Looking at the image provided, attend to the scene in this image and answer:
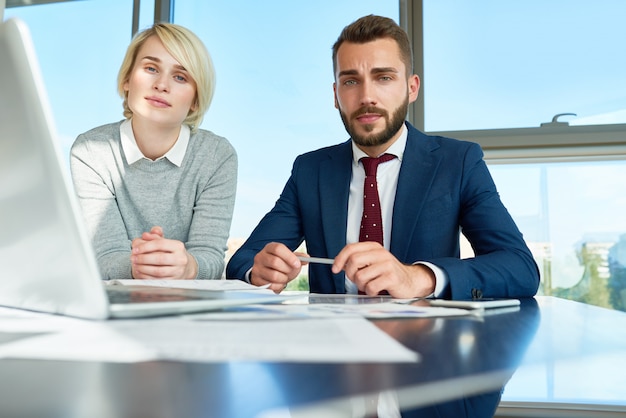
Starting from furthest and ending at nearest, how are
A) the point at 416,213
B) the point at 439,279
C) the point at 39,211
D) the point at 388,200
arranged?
the point at 388,200
the point at 416,213
the point at 439,279
the point at 39,211

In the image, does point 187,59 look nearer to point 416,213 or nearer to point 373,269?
point 416,213

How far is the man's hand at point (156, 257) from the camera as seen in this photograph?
3.62ft

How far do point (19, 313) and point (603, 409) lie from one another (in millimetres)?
2350

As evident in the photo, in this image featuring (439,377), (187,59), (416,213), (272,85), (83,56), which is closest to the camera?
(439,377)

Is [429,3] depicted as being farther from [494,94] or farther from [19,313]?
[19,313]

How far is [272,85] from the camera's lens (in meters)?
3.17

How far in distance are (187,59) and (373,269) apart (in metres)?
1.11

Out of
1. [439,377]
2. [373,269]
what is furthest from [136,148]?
[439,377]

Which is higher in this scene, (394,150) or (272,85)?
(272,85)

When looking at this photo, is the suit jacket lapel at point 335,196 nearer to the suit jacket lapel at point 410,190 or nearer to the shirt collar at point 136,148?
the suit jacket lapel at point 410,190

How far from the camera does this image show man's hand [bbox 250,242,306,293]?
3.59ft

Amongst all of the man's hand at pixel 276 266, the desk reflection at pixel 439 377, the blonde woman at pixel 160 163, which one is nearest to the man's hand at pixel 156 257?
the man's hand at pixel 276 266

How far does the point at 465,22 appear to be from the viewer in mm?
2928

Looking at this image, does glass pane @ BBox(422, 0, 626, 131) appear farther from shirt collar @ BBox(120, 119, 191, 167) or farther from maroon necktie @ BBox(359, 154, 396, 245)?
shirt collar @ BBox(120, 119, 191, 167)
